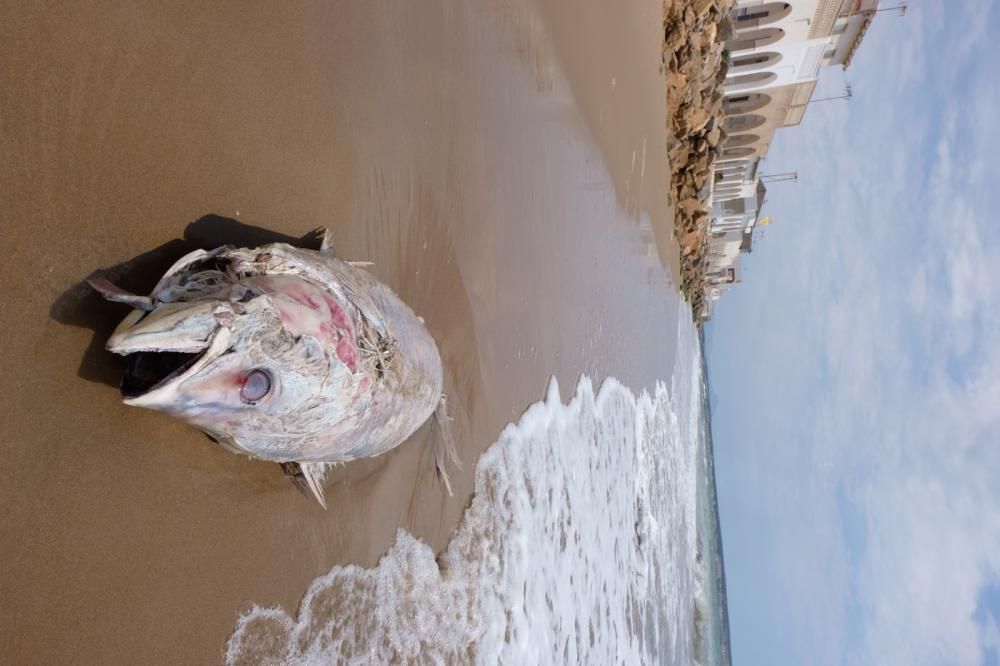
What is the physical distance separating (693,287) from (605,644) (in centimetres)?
1633

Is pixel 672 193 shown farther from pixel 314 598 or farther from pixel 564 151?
pixel 314 598

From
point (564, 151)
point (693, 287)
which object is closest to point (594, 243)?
point (564, 151)

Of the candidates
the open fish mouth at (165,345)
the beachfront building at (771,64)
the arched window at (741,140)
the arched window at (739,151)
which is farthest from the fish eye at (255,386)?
the arched window at (739,151)

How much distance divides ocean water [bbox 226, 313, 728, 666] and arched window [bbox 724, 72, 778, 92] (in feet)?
63.3

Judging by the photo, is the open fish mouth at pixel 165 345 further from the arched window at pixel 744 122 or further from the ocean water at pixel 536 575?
the arched window at pixel 744 122

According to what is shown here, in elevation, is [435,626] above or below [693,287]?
below

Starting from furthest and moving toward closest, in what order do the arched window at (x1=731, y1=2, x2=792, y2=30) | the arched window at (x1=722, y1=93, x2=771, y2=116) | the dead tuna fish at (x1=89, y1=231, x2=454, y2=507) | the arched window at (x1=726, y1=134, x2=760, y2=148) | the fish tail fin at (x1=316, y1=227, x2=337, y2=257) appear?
the arched window at (x1=726, y1=134, x2=760, y2=148), the arched window at (x1=722, y1=93, x2=771, y2=116), the arched window at (x1=731, y1=2, x2=792, y2=30), the fish tail fin at (x1=316, y1=227, x2=337, y2=257), the dead tuna fish at (x1=89, y1=231, x2=454, y2=507)

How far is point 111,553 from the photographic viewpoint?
302 cm

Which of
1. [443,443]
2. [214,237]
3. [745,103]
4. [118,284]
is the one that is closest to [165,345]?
[118,284]

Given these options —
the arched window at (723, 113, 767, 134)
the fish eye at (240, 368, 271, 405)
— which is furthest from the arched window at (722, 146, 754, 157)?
the fish eye at (240, 368, 271, 405)

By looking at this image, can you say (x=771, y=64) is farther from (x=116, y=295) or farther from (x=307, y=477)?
(x=116, y=295)

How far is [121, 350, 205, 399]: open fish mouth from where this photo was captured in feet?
9.54

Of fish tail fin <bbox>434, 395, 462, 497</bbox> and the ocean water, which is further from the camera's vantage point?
fish tail fin <bbox>434, 395, 462, 497</bbox>

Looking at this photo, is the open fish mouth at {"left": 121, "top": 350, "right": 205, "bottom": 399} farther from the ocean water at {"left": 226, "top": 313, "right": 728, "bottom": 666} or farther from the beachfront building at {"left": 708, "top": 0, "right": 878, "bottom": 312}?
the beachfront building at {"left": 708, "top": 0, "right": 878, "bottom": 312}
